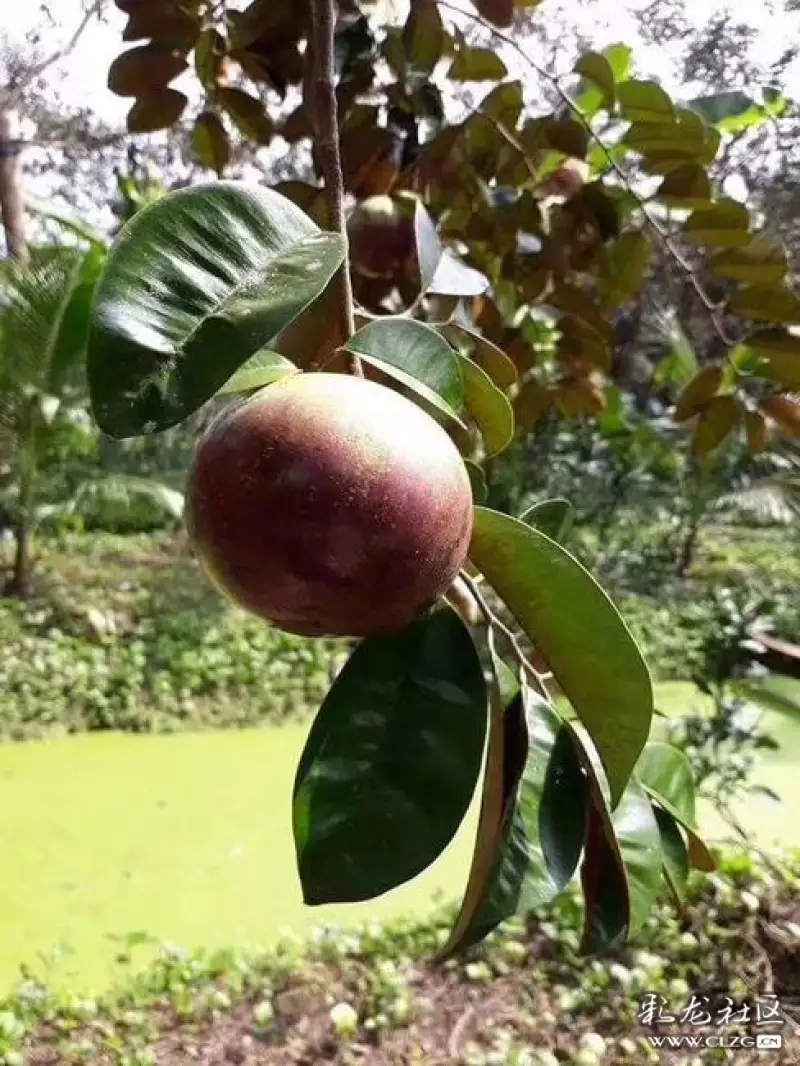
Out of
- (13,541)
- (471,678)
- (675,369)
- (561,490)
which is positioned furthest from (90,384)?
(13,541)

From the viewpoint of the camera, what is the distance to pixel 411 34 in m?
0.83

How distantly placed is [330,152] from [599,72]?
1.48 ft

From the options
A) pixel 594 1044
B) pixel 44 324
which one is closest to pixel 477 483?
pixel 594 1044

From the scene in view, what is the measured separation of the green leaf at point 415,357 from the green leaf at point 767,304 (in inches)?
19.3

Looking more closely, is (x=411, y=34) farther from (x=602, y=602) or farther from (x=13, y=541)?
(x=13, y=541)

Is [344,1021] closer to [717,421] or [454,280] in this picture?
[717,421]

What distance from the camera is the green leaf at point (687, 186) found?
867mm

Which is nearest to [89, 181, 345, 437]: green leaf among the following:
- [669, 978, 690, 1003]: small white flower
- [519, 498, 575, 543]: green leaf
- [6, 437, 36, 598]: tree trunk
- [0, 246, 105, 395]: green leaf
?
[519, 498, 575, 543]: green leaf

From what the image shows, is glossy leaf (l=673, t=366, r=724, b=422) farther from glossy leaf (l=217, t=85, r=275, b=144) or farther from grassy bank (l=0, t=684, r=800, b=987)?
grassy bank (l=0, t=684, r=800, b=987)

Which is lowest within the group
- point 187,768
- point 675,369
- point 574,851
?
point 187,768

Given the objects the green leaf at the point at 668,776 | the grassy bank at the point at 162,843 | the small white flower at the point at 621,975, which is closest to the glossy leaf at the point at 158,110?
the green leaf at the point at 668,776

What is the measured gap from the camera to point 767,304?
84 centimetres

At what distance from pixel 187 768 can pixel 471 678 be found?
2.79 m

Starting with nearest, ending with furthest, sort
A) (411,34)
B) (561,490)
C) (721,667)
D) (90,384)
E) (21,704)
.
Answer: (90,384) < (411,34) < (721,667) < (21,704) < (561,490)
